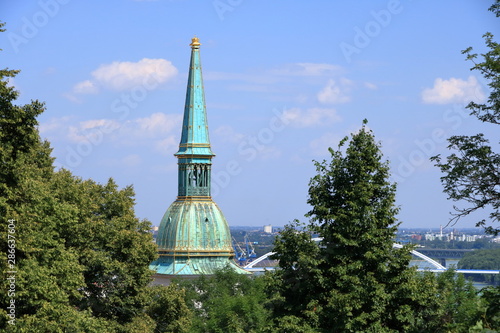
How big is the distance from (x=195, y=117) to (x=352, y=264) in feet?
130

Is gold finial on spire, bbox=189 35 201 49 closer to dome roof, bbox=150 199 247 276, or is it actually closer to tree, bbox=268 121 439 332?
dome roof, bbox=150 199 247 276

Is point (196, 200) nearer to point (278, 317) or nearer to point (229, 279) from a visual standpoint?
point (229, 279)

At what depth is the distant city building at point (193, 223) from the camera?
73.7 meters

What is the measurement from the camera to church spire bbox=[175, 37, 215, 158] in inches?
2940

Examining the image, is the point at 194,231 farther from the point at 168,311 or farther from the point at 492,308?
the point at 492,308

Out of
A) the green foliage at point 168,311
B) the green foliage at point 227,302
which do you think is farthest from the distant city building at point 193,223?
the green foliage at point 168,311

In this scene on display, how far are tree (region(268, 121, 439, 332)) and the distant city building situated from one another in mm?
33301

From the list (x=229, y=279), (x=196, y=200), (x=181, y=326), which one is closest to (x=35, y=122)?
(x=181, y=326)

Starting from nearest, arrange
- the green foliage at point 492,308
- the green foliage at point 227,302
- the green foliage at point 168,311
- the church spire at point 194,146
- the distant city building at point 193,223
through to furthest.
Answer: the green foliage at point 492,308
the green foliage at point 227,302
the green foliage at point 168,311
the distant city building at point 193,223
the church spire at point 194,146

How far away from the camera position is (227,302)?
55469 mm

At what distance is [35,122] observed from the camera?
3381 centimetres

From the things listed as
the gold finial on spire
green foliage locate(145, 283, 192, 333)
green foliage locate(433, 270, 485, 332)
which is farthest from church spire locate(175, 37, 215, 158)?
green foliage locate(433, 270, 485, 332)

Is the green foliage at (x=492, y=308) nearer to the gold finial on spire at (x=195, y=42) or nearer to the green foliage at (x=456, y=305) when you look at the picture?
the green foliage at (x=456, y=305)

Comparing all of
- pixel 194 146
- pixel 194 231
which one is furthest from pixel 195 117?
pixel 194 231
